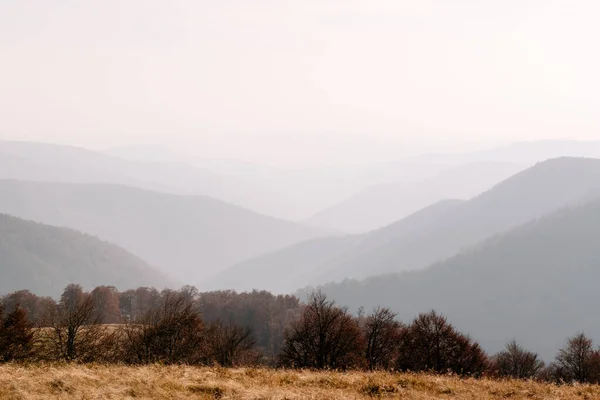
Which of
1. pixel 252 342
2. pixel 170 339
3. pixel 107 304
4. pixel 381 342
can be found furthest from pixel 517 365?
pixel 107 304

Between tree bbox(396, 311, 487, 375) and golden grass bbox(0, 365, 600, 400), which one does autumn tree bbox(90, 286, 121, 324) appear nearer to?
tree bbox(396, 311, 487, 375)

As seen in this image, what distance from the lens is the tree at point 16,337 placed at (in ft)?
124

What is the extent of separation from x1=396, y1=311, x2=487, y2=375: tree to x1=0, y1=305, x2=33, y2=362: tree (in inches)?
1322

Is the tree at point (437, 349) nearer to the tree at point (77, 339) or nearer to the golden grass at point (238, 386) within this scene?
the tree at point (77, 339)

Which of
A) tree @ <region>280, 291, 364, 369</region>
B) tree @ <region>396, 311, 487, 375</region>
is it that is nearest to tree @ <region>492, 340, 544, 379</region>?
tree @ <region>396, 311, 487, 375</region>

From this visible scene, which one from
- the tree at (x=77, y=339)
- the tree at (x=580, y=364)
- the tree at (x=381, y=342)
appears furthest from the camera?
the tree at (x=580, y=364)

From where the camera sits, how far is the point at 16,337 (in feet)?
130

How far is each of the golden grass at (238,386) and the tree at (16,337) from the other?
21.2m

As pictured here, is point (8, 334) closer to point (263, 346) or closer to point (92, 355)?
point (92, 355)

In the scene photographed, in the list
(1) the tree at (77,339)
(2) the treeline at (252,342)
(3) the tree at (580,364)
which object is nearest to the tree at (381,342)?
(2) the treeline at (252,342)

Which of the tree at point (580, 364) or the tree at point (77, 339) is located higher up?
the tree at point (77, 339)

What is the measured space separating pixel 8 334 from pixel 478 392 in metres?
35.7

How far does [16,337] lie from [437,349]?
1535 inches

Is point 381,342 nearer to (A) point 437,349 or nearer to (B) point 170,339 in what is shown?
(A) point 437,349
